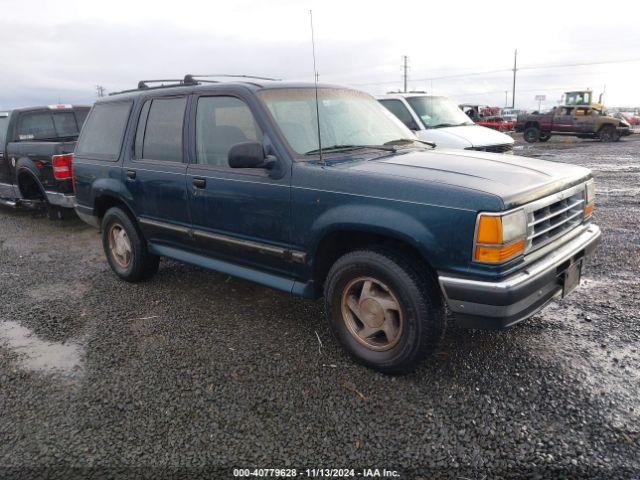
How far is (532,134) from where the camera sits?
79.2 ft

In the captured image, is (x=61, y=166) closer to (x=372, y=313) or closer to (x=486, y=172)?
(x=372, y=313)

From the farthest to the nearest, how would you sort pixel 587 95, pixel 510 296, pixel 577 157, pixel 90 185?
pixel 587 95 → pixel 577 157 → pixel 90 185 → pixel 510 296

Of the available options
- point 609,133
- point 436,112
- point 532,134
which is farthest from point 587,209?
point 609,133

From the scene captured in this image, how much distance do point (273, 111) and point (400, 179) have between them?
1164 millimetres

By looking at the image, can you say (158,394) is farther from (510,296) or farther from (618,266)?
(618,266)

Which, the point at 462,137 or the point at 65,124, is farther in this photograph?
the point at 65,124

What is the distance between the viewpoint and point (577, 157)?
16625 millimetres

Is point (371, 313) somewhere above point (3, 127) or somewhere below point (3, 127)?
below

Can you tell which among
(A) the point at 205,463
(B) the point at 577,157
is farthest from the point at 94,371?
(B) the point at 577,157

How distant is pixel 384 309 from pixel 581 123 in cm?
2360

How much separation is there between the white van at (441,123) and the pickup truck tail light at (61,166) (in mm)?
5340

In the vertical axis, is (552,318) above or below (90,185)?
below

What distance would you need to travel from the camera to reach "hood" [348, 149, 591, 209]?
109 inches

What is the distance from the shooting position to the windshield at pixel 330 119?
354 centimetres
